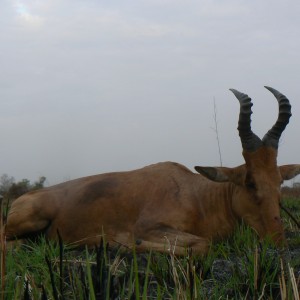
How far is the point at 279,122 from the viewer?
6.49 metres

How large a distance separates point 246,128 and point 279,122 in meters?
0.42

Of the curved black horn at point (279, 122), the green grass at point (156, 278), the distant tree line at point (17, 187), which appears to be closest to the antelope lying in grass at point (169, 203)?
the curved black horn at point (279, 122)

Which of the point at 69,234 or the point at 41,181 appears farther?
the point at 41,181

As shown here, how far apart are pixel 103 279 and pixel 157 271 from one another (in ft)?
4.39

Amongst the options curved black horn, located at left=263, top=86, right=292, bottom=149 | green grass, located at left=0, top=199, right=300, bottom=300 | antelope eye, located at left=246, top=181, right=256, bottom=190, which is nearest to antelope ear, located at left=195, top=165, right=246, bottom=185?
antelope eye, located at left=246, top=181, right=256, bottom=190

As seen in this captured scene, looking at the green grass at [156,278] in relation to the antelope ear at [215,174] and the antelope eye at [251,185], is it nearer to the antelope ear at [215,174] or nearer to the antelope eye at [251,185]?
the antelope eye at [251,185]

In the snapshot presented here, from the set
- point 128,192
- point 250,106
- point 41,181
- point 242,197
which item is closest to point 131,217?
point 128,192

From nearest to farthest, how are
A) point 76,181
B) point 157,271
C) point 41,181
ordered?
1. point 157,271
2. point 76,181
3. point 41,181

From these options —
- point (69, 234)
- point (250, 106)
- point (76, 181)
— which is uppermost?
point (250, 106)

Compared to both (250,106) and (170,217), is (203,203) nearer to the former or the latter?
(170,217)

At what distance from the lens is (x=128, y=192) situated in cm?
664

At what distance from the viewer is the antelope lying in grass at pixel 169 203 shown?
19.6ft

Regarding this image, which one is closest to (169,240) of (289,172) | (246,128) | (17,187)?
(246,128)

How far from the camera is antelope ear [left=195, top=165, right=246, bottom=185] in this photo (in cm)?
635
